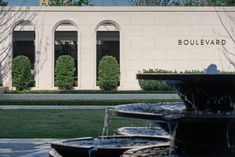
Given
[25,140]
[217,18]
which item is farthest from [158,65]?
[25,140]

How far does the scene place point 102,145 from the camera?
9078mm

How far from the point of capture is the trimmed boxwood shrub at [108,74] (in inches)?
1233

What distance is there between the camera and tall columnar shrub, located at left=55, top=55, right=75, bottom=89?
103 ft

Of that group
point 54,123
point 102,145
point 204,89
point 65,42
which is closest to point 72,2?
point 65,42

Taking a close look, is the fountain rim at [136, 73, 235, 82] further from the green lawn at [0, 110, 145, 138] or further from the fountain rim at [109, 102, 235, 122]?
the green lawn at [0, 110, 145, 138]

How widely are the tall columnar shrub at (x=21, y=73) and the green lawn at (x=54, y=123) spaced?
7396 mm

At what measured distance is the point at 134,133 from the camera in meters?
10.6

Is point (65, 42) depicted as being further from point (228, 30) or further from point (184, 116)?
point (184, 116)

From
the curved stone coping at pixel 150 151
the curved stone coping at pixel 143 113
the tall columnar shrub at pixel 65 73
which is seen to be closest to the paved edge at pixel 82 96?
the tall columnar shrub at pixel 65 73

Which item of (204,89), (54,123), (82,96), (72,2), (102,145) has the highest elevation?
(72,2)

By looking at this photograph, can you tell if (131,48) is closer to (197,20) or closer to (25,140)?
(197,20)

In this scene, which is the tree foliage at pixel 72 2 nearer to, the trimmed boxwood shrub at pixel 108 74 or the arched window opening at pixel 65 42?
the arched window opening at pixel 65 42

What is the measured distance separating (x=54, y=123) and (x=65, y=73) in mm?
12653

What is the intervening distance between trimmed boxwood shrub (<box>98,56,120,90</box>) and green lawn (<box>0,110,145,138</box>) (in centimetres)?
723
